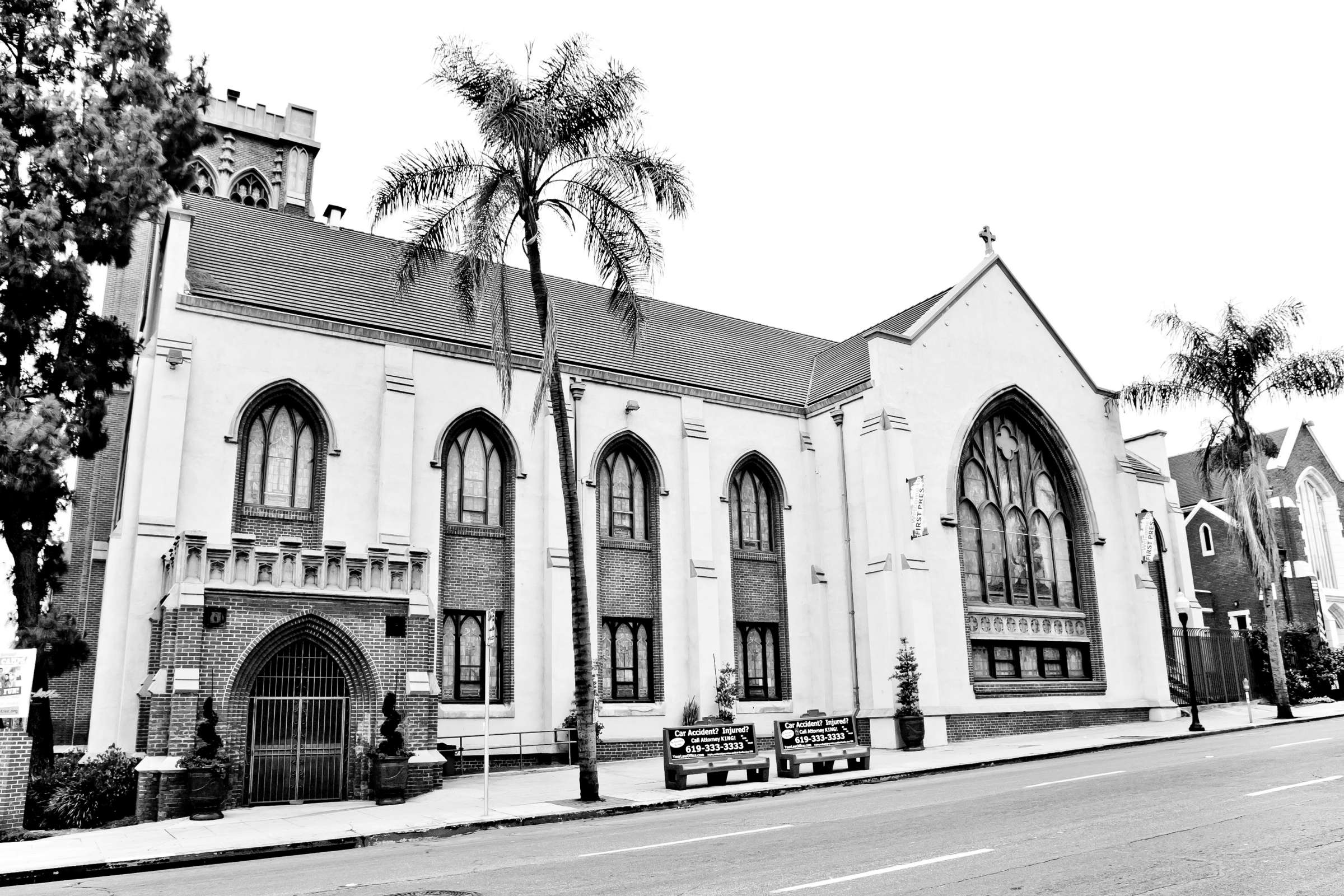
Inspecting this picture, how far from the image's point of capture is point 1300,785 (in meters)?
13.0

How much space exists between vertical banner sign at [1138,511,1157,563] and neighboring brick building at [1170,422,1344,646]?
56.3 ft

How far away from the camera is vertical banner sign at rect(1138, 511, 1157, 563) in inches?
1178

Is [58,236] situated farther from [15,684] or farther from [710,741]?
[710,741]

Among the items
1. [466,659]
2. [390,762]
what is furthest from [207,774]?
[466,659]

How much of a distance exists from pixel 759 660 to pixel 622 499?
5.74 m

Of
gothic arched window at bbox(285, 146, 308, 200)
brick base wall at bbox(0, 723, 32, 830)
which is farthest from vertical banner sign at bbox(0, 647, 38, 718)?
gothic arched window at bbox(285, 146, 308, 200)

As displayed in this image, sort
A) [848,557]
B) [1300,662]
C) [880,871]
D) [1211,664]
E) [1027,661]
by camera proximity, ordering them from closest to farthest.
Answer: [880,871]
[848,557]
[1027,661]
[1211,664]
[1300,662]

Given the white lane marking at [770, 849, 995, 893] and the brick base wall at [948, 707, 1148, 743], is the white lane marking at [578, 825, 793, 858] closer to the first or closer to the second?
the white lane marking at [770, 849, 995, 893]

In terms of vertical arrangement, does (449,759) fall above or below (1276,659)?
below

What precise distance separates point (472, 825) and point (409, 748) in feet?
13.5

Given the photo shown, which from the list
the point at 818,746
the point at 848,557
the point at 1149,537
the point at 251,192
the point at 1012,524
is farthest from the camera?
the point at 251,192

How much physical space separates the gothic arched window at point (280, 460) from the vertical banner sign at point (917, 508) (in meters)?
14.3

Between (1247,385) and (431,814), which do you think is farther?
(1247,385)

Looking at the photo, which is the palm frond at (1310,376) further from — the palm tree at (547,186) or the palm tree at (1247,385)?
the palm tree at (547,186)
